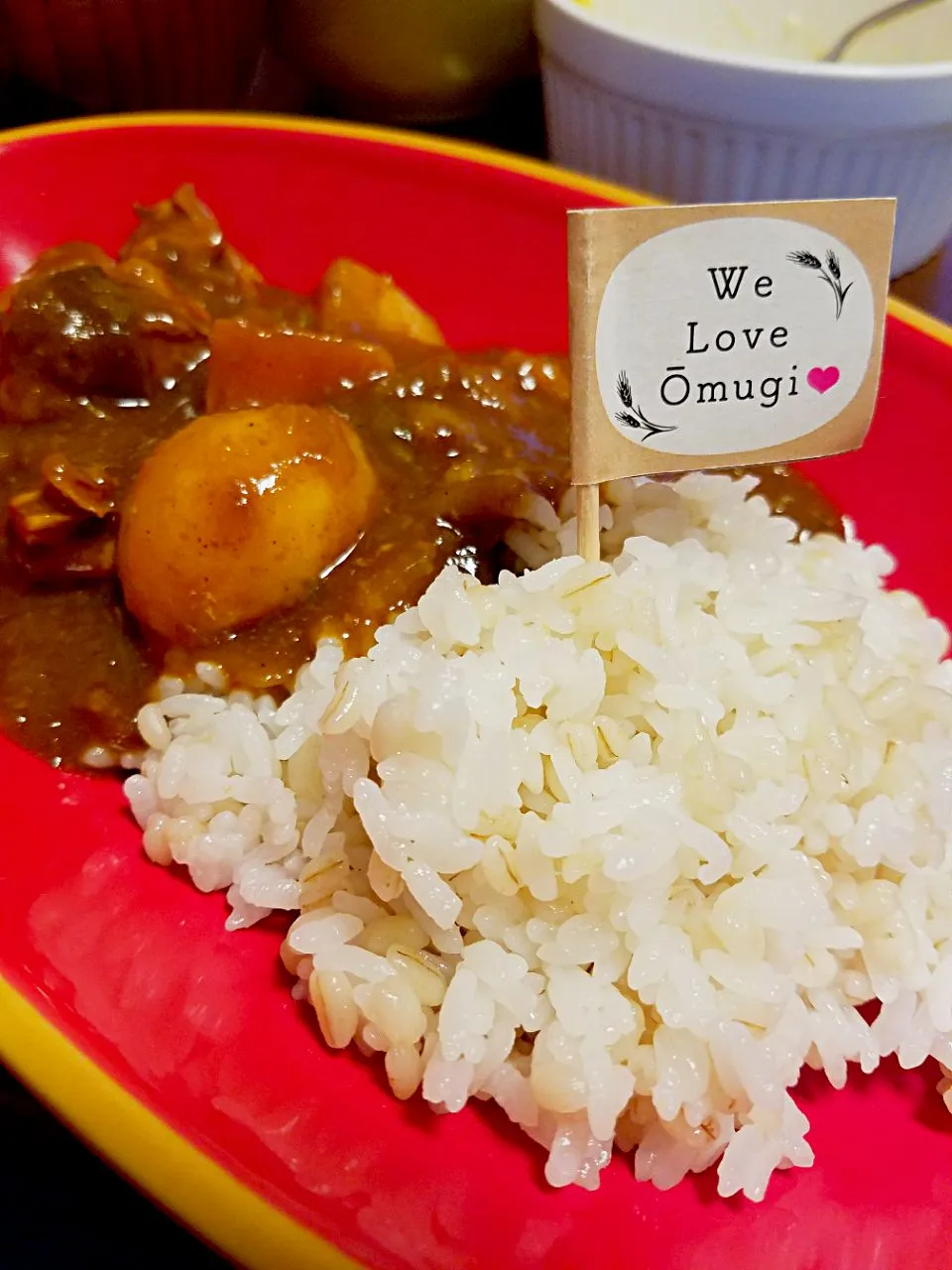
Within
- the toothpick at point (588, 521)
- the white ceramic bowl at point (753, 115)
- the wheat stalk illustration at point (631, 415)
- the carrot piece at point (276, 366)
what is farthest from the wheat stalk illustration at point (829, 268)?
the carrot piece at point (276, 366)

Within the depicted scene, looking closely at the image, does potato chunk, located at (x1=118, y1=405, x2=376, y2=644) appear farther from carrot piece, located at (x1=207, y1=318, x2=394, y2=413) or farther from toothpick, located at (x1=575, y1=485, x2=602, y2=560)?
toothpick, located at (x1=575, y1=485, x2=602, y2=560)

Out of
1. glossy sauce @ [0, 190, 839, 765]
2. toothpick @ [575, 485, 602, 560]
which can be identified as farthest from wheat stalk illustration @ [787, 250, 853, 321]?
glossy sauce @ [0, 190, 839, 765]

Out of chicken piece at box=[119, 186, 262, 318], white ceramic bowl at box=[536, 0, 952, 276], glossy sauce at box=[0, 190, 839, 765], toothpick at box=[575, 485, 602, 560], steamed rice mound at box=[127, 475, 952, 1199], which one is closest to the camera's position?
steamed rice mound at box=[127, 475, 952, 1199]

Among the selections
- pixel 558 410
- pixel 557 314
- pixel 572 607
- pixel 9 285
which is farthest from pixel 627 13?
pixel 572 607

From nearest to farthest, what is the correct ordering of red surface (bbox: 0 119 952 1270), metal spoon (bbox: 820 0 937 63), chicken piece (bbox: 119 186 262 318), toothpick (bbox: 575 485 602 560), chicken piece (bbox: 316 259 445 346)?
red surface (bbox: 0 119 952 1270) < toothpick (bbox: 575 485 602 560) < chicken piece (bbox: 316 259 445 346) < chicken piece (bbox: 119 186 262 318) < metal spoon (bbox: 820 0 937 63)

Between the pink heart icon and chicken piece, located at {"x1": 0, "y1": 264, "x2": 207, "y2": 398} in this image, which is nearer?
the pink heart icon

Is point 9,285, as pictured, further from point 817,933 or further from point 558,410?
point 817,933
